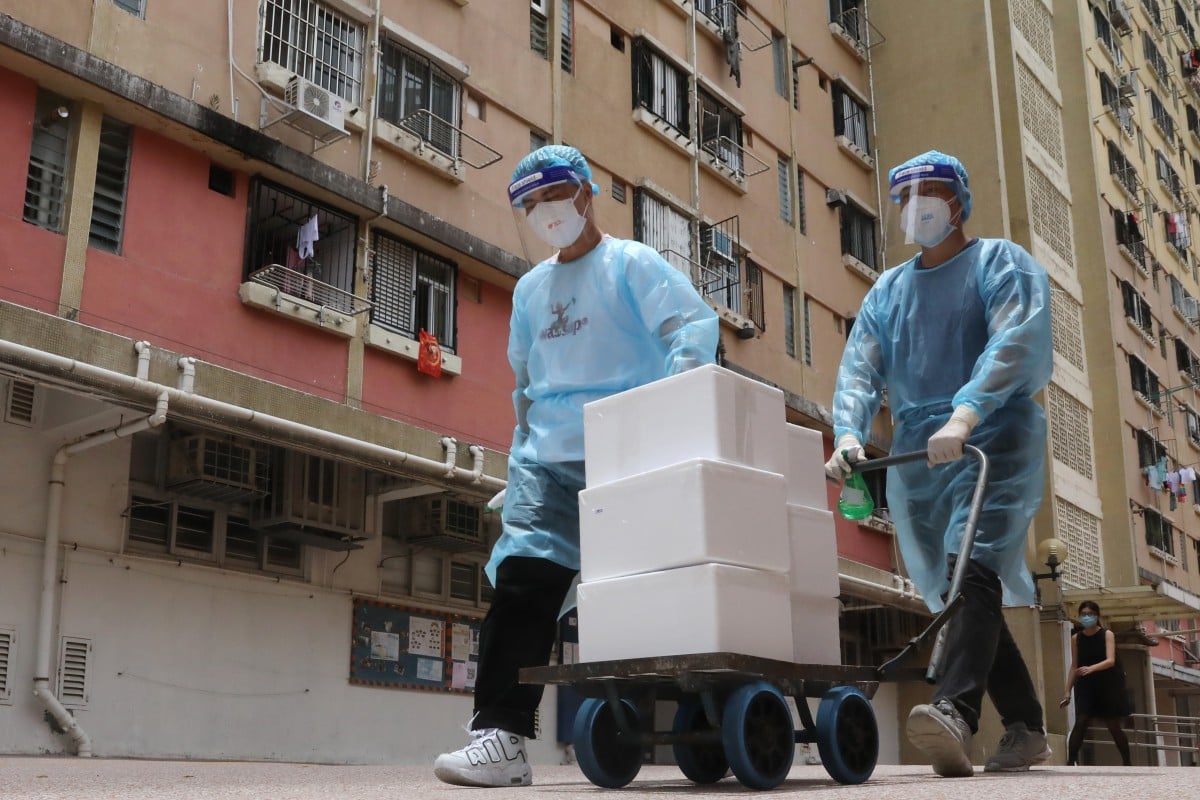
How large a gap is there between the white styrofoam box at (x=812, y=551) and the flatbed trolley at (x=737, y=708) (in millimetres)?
279

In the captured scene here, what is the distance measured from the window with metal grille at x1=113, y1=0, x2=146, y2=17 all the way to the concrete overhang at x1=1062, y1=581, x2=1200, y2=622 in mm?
16998

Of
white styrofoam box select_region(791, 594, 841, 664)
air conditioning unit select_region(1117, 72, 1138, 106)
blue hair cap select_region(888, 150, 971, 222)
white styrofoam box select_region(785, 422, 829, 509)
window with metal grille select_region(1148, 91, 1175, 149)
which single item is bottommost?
white styrofoam box select_region(791, 594, 841, 664)

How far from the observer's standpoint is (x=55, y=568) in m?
10.3

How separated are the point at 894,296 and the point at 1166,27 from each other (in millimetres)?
37606

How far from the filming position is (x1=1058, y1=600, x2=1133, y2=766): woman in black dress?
10.8m

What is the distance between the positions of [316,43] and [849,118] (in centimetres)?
1385

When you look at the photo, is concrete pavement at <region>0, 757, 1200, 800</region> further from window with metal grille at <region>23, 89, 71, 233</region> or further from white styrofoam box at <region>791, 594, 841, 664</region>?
window with metal grille at <region>23, 89, 71, 233</region>

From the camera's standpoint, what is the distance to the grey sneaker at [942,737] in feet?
13.5

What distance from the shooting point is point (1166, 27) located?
125 feet

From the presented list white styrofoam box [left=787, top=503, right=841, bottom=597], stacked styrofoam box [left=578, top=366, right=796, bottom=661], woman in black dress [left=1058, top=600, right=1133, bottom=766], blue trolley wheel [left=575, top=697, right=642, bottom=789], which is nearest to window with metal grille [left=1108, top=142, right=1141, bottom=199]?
woman in black dress [left=1058, top=600, right=1133, bottom=766]

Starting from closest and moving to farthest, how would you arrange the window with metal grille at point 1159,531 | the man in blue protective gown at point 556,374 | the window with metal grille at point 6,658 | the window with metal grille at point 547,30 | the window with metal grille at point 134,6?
the man in blue protective gown at point 556,374
the window with metal grille at point 6,658
the window with metal grille at point 134,6
the window with metal grille at point 547,30
the window with metal grille at point 1159,531

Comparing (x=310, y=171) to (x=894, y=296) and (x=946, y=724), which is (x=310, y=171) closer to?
(x=894, y=296)

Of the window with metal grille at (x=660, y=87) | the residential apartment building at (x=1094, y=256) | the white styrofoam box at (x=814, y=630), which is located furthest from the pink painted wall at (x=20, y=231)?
the residential apartment building at (x=1094, y=256)

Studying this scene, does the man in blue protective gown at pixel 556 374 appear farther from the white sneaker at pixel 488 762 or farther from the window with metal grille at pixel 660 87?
the window with metal grille at pixel 660 87
